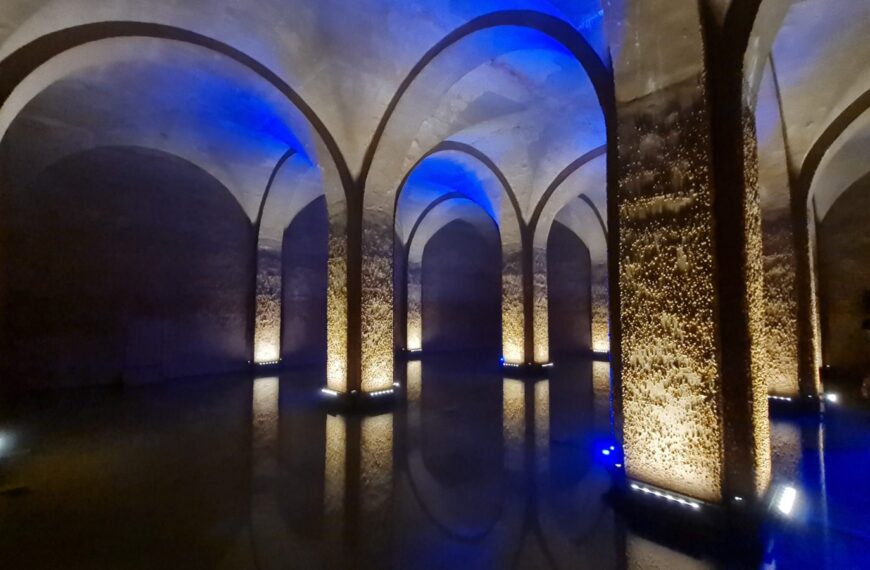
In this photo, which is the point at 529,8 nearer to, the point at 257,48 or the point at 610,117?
the point at 610,117

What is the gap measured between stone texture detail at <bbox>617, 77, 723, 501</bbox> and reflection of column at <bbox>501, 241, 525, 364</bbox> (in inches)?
222

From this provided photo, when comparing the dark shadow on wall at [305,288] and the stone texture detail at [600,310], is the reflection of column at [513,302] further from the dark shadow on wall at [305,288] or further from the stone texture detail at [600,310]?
the dark shadow on wall at [305,288]

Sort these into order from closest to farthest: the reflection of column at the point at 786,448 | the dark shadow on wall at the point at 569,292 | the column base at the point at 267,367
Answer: the reflection of column at the point at 786,448
the column base at the point at 267,367
the dark shadow on wall at the point at 569,292

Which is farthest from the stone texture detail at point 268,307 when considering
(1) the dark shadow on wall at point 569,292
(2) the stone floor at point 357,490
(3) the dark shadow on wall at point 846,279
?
(3) the dark shadow on wall at point 846,279

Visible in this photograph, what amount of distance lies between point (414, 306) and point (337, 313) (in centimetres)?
634

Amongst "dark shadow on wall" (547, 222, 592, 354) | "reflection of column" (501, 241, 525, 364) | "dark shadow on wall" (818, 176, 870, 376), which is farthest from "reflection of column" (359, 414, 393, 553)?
"dark shadow on wall" (818, 176, 870, 376)

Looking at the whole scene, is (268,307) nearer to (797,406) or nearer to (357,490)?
(357,490)

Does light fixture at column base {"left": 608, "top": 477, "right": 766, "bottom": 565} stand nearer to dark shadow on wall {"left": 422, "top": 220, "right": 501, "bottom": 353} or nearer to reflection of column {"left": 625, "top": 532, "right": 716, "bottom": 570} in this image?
reflection of column {"left": 625, "top": 532, "right": 716, "bottom": 570}

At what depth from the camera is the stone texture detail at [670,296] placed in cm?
246

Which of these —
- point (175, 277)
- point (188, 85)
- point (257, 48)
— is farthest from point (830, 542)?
point (175, 277)

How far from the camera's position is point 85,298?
697cm

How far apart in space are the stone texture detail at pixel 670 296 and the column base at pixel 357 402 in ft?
11.2

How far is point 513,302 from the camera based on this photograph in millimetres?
8617

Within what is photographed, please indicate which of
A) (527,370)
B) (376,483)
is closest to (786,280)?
(527,370)
